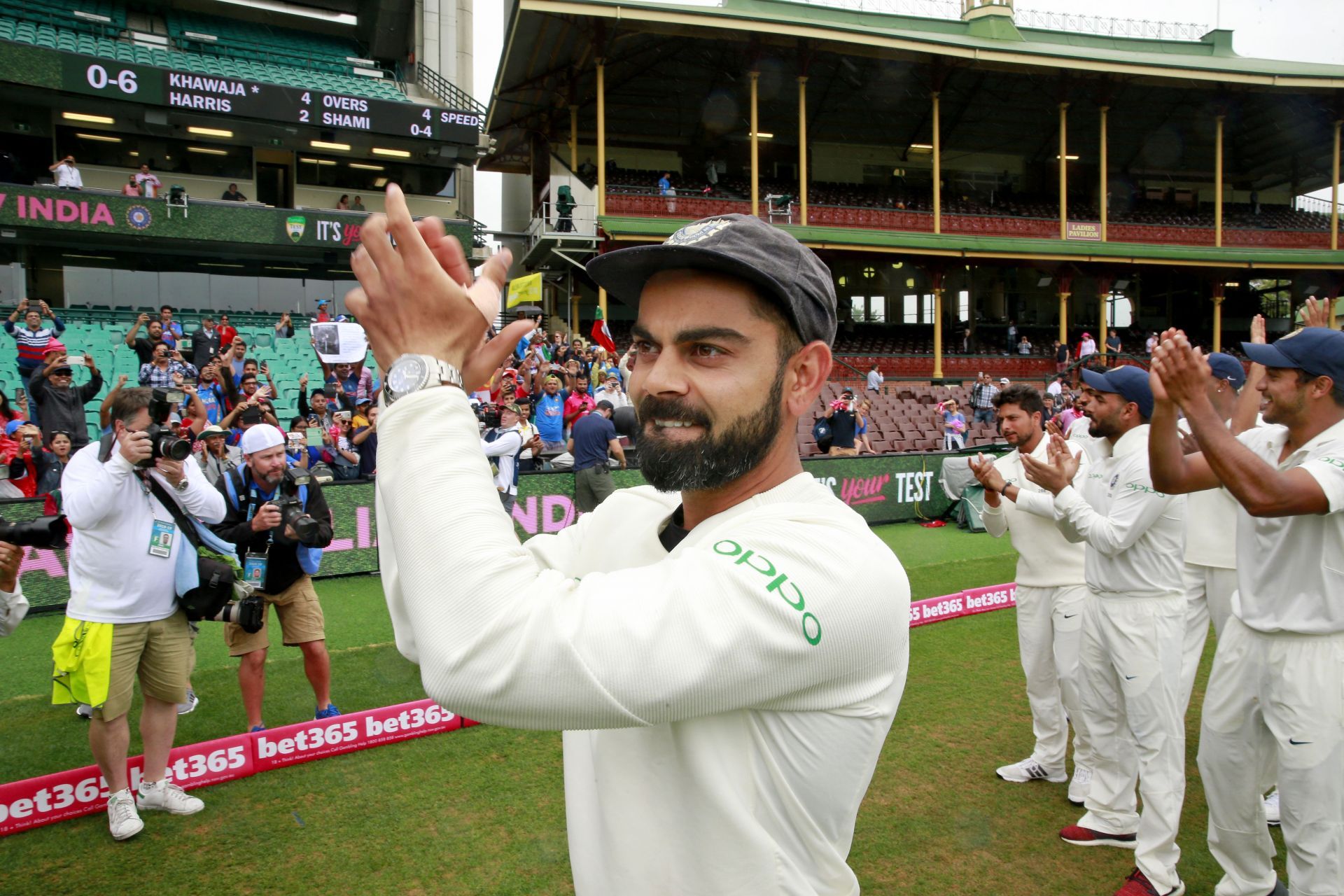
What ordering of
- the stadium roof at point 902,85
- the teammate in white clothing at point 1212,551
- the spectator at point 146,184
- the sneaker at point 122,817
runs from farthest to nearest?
the stadium roof at point 902,85
the spectator at point 146,184
the teammate in white clothing at point 1212,551
the sneaker at point 122,817

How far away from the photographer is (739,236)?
4.45 ft

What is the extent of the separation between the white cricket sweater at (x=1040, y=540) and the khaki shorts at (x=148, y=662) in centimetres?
489

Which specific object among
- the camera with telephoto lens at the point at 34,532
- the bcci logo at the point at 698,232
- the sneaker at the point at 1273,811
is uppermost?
the bcci logo at the point at 698,232

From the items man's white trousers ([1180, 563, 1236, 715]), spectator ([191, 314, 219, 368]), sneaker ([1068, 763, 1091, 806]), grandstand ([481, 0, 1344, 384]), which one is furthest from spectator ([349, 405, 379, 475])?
grandstand ([481, 0, 1344, 384])

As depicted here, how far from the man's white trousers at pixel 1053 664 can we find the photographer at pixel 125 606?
4.92 meters

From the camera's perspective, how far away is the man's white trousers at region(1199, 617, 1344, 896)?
321 cm

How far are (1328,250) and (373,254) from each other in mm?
38272

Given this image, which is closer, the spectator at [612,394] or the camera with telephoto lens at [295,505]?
the camera with telephoto lens at [295,505]

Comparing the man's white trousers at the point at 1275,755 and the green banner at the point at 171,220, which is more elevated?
the green banner at the point at 171,220

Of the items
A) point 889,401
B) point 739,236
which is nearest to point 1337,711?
point 739,236

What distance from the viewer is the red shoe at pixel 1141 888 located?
3.93 meters

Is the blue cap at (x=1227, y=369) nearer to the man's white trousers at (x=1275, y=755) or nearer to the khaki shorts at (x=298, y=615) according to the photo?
the man's white trousers at (x=1275, y=755)

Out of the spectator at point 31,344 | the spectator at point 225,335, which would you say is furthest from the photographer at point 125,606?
the spectator at point 225,335

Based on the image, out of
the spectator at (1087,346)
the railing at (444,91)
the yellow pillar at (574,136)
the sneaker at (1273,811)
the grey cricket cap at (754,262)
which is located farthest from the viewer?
the railing at (444,91)
